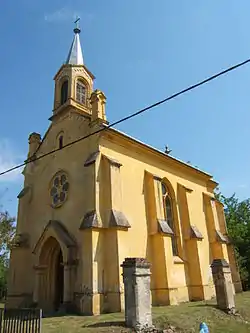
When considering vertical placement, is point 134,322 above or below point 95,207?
below

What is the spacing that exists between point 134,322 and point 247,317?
621 centimetres

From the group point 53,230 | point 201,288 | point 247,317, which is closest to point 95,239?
point 53,230

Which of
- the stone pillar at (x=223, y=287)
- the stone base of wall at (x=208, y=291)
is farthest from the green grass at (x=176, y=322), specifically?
the stone base of wall at (x=208, y=291)

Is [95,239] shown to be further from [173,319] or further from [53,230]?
[173,319]

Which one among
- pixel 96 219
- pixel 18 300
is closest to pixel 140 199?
pixel 96 219

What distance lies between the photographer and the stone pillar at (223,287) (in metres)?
14.1

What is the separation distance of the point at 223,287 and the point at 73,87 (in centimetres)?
1584

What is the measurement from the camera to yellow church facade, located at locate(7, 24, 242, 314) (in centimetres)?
1542

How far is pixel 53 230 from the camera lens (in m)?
17.3

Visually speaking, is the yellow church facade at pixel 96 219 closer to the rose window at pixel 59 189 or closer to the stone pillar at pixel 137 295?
the rose window at pixel 59 189

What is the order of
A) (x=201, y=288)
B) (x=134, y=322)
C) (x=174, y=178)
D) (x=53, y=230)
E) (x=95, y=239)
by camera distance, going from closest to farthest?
(x=134, y=322) → (x=95, y=239) → (x=53, y=230) → (x=201, y=288) → (x=174, y=178)

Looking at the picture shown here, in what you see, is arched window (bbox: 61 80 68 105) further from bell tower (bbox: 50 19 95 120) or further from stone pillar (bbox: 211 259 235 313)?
stone pillar (bbox: 211 259 235 313)

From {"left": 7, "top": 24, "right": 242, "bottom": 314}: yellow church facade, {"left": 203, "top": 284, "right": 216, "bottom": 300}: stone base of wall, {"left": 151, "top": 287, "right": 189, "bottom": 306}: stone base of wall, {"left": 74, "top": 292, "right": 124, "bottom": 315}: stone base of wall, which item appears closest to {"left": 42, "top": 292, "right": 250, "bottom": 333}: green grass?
{"left": 74, "top": 292, "right": 124, "bottom": 315}: stone base of wall

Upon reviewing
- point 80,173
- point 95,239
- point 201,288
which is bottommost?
point 201,288
